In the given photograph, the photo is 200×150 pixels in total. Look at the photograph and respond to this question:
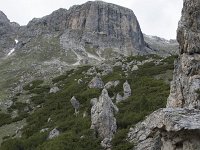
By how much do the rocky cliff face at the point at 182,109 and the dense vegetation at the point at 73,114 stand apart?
2404mm

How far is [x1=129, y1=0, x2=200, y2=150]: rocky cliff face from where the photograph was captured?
62.2 ft

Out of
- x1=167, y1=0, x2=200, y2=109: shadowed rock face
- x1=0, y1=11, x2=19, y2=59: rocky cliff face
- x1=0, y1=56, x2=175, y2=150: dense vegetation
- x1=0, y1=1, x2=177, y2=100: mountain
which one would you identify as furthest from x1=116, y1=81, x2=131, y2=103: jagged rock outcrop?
x1=0, y1=11, x2=19, y2=59: rocky cliff face

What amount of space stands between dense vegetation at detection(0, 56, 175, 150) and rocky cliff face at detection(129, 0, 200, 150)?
240cm

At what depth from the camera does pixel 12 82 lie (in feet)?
260

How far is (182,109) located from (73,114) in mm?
21731

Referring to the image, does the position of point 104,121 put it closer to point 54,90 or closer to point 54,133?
point 54,133

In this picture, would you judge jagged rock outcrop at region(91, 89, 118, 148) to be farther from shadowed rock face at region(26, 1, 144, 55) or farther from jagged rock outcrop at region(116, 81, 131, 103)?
shadowed rock face at region(26, 1, 144, 55)

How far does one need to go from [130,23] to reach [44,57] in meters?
44.9

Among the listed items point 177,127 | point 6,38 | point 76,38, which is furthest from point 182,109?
point 6,38

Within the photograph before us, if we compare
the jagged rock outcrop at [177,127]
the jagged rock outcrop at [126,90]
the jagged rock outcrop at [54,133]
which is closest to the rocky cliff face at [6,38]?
the jagged rock outcrop at [126,90]

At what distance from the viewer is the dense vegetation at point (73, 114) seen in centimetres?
A: 2930

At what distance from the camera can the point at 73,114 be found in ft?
133

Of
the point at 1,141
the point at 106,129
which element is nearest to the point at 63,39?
the point at 1,141

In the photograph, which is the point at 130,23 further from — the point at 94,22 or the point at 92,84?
the point at 92,84
